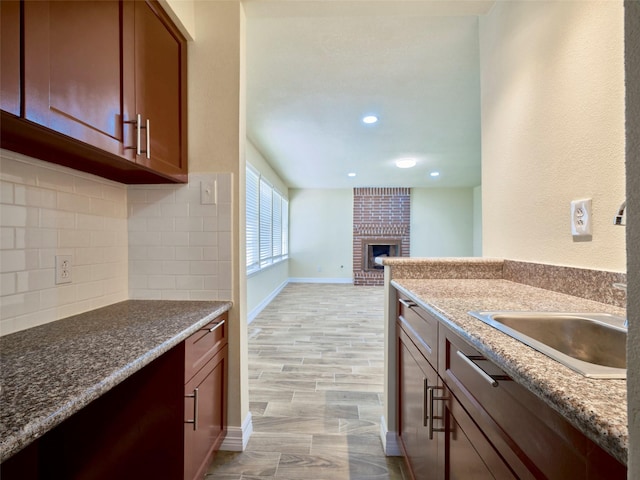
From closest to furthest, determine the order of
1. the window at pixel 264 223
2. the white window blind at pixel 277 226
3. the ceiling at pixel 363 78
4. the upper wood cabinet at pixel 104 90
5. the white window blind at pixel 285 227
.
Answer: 1. the upper wood cabinet at pixel 104 90
2. the ceiling at pixel 363 78
3. the window at pixel 264 223
4. the white window blind at pixel 277 226
5. the white window blind at pixel 285 227

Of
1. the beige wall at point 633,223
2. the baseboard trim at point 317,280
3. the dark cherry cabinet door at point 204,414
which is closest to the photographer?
the beige wall at point 633,223

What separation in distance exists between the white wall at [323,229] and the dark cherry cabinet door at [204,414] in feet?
20.0

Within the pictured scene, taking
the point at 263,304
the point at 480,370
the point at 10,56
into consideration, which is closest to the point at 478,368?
the point at 480,370

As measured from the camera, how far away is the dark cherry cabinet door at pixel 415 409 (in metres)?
1.08

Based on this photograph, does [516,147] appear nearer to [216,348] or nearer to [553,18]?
[553,18]

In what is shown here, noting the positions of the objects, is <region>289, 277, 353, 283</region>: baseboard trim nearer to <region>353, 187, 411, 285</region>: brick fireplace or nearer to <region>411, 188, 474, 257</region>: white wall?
<region>353, 187, 411, 285</region>: brick fireplace

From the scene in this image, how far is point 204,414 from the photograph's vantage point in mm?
1345

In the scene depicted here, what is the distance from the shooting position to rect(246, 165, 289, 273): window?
167 inches

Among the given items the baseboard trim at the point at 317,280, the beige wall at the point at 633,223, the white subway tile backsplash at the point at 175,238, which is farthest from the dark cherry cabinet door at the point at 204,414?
the baseboard trim at the point at 317,280

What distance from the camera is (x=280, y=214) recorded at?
6.56 m

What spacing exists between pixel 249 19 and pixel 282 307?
13.0ft

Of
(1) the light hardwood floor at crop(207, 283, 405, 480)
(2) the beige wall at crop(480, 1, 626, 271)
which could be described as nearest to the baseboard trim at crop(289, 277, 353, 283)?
(1) the light hardwood floor at crop(207, 283, 405, 480)

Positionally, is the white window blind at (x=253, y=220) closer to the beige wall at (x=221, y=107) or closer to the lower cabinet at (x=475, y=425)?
the beige wall at (x=221, y=107)

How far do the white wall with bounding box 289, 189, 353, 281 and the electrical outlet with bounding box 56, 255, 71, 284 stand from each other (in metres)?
6.43
